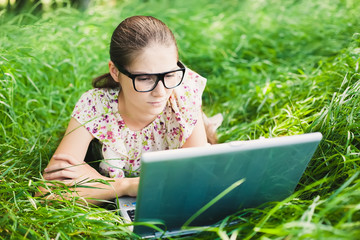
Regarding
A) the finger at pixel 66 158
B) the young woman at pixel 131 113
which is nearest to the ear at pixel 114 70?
the young woman at pixel 131 113

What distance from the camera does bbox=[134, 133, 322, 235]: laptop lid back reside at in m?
1.40

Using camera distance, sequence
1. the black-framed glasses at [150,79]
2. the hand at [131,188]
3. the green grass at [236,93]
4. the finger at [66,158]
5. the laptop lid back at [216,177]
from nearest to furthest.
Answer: the laptop lid back at [216,177], the green grass at [236,93], the black-framed glasses at [150,79], the hand at [131,188], the finger at [66,158]

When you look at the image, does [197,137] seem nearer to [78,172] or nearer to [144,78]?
[144,78]

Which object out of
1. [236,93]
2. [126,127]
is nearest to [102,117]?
[126,127]

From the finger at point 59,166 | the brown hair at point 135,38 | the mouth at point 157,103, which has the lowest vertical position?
the finger at point 59,166

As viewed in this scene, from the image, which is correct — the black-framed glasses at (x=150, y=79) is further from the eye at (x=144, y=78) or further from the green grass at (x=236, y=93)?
the green grass at (x=236, y=93)

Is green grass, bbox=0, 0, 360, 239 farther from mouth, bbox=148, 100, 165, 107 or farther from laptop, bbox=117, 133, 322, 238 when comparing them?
mouth, bbox=148, 100, 165, 107

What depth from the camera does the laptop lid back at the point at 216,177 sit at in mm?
1397

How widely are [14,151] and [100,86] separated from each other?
2.38 feet

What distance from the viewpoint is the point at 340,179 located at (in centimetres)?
206

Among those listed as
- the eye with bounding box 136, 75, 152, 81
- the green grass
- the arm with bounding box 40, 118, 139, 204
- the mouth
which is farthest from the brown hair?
the green grass

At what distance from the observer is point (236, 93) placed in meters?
3.67

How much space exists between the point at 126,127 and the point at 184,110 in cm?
38

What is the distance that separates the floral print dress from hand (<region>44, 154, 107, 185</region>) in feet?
0.52
